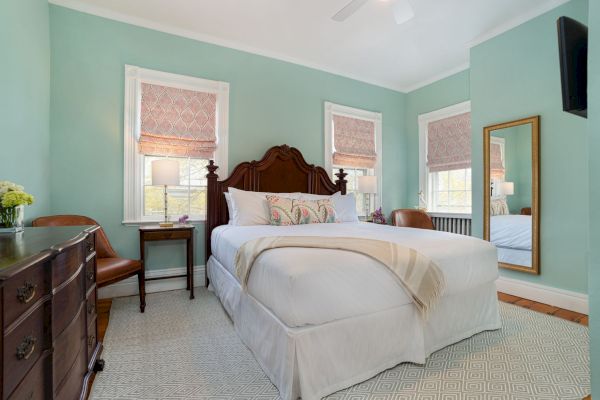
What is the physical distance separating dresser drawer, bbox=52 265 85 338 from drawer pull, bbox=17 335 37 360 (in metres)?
0.15

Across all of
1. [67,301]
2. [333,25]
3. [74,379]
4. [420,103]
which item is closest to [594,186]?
[67,301]

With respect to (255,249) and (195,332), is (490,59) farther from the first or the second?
(195,332)

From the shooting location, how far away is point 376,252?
5.68 feet

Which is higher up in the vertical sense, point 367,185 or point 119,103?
point 119,103

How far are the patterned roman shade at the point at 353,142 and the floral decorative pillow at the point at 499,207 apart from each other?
74.4 inches

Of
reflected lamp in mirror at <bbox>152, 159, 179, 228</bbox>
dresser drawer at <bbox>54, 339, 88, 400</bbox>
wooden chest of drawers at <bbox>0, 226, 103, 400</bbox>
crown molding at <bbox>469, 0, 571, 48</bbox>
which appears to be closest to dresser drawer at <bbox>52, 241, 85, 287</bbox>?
wooden chest of drawers at <bbox>0, 226, 103, 400</bbox>

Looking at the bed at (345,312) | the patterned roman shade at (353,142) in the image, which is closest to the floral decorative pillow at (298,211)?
the bed at (345,312)

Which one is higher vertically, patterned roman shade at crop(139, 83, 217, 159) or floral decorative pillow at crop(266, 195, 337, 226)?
patterned roman shade at crop(139, 83, 217, 159)

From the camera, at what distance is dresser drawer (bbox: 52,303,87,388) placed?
106cm

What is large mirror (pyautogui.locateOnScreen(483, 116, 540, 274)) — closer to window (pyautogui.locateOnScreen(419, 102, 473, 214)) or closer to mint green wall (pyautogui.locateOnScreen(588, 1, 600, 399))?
window (pyautogui.locateOnScreen(419, 102, 473, 214))

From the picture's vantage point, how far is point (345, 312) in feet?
5.09

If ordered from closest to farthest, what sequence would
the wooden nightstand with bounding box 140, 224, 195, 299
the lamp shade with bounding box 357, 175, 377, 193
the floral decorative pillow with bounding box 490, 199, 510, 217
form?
the wooden nightstand with bounding box 140, 224, 195, 299, the floral decorative pillow with bounding box 490, 199, 510, 217, the lamp shade with bounding box 357, 175, 377, 193

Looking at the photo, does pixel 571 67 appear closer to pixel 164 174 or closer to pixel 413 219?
pixel 164 174

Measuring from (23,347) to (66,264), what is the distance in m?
0.41
